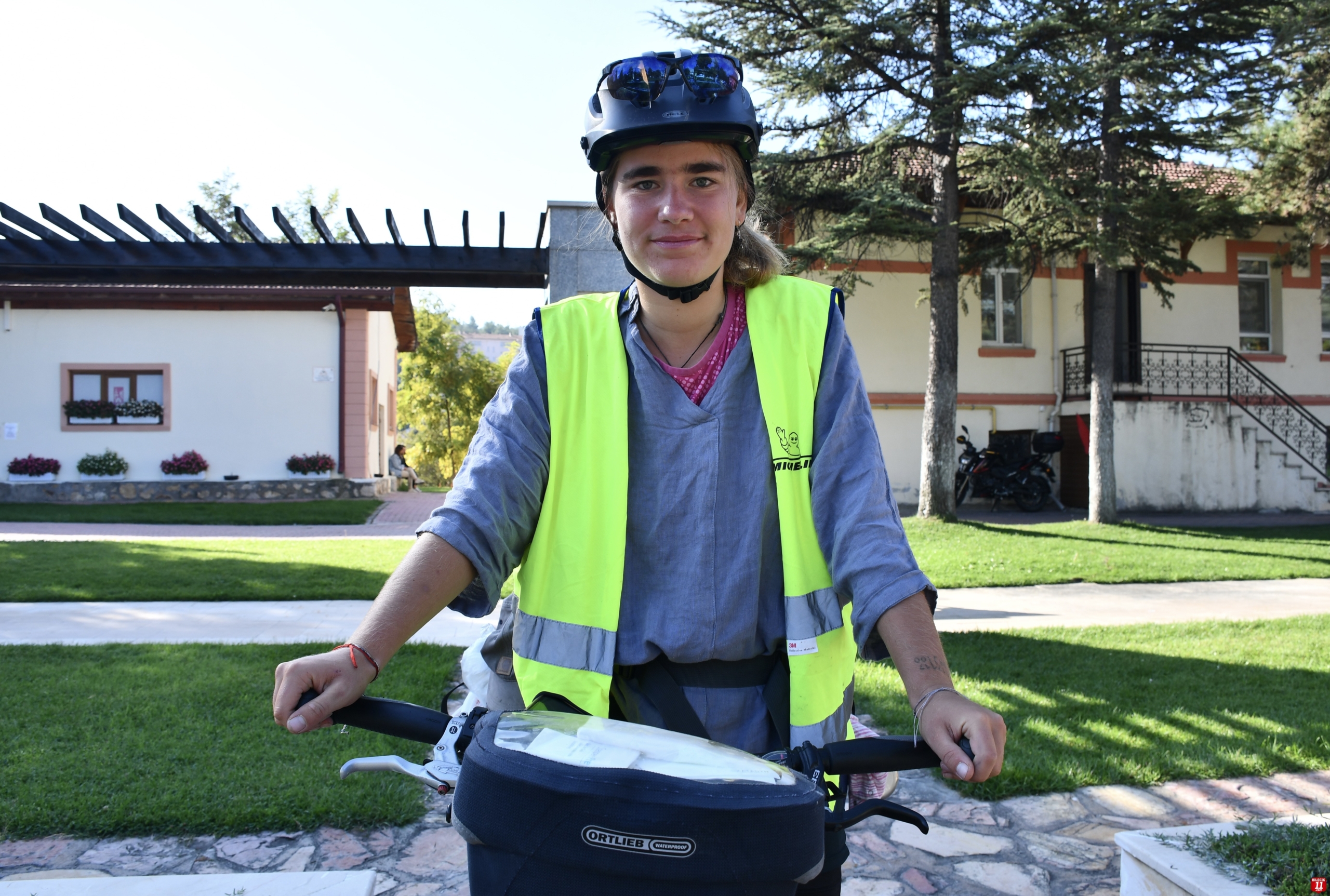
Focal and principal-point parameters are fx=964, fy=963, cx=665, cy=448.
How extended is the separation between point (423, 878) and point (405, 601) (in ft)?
7.75

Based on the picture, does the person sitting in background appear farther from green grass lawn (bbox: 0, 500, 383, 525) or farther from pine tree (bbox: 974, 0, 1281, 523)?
pine tree (bbox: 974, 0, 1281, 523)

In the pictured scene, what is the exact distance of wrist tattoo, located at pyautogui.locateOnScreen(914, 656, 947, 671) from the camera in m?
1.48

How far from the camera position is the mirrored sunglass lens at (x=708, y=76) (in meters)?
1.71

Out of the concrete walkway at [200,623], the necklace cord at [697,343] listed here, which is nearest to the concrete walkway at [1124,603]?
the concrete walkway at [200,623]

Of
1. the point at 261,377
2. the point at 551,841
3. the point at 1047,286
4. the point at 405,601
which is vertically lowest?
the point at 551,841

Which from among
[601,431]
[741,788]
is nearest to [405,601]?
[601,431]

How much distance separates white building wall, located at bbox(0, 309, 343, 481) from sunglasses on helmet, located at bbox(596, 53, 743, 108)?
21.1 m

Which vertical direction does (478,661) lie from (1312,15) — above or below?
below

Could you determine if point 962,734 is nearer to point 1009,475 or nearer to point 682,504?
point 682,504

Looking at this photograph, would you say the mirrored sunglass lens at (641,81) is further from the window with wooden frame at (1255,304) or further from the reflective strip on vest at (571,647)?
the window with wooden frame at (1255,304)

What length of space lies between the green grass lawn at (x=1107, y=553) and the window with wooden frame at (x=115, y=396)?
1623 cm

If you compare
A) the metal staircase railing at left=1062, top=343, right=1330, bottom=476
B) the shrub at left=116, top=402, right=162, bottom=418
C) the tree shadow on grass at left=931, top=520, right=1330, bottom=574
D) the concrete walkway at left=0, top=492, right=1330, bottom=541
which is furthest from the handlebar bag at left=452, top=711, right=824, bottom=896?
the shrub at left=116, top=402, right=162, bottom=418

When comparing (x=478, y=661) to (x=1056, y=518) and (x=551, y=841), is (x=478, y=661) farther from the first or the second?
(x=1056, y=518)

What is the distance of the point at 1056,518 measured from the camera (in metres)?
16.8
